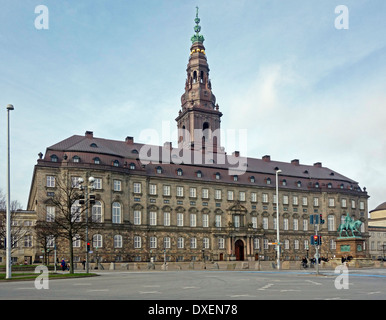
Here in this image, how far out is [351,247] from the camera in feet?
205

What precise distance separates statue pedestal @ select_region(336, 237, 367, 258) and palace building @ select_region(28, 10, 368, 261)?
22955 mm

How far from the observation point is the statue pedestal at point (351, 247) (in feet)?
203

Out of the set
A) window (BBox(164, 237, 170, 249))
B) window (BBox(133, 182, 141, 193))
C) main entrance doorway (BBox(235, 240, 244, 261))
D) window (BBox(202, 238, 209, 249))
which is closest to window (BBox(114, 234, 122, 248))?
window (BBox(133, 182, 141, 193))

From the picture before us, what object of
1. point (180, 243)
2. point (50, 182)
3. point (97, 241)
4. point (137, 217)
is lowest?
point (180, 243)

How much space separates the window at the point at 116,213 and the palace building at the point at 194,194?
167 mm

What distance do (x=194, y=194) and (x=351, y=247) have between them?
3434 centimetres

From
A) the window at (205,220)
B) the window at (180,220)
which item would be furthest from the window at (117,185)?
the window at (205,220)

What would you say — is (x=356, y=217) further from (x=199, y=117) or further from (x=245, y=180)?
(x=199, y=117)

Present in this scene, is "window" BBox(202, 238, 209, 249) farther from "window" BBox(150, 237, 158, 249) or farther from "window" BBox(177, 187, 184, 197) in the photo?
"window" BBox(150, 237, 158, 249)

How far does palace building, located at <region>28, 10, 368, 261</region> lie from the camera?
254 feet

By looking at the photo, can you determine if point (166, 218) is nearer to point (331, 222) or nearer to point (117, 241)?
point (117, 241)

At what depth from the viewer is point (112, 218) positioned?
79.1 metres

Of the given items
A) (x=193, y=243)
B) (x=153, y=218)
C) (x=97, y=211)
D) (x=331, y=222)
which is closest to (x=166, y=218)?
(x=153, y=218)

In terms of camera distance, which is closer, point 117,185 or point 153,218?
point 117,185
